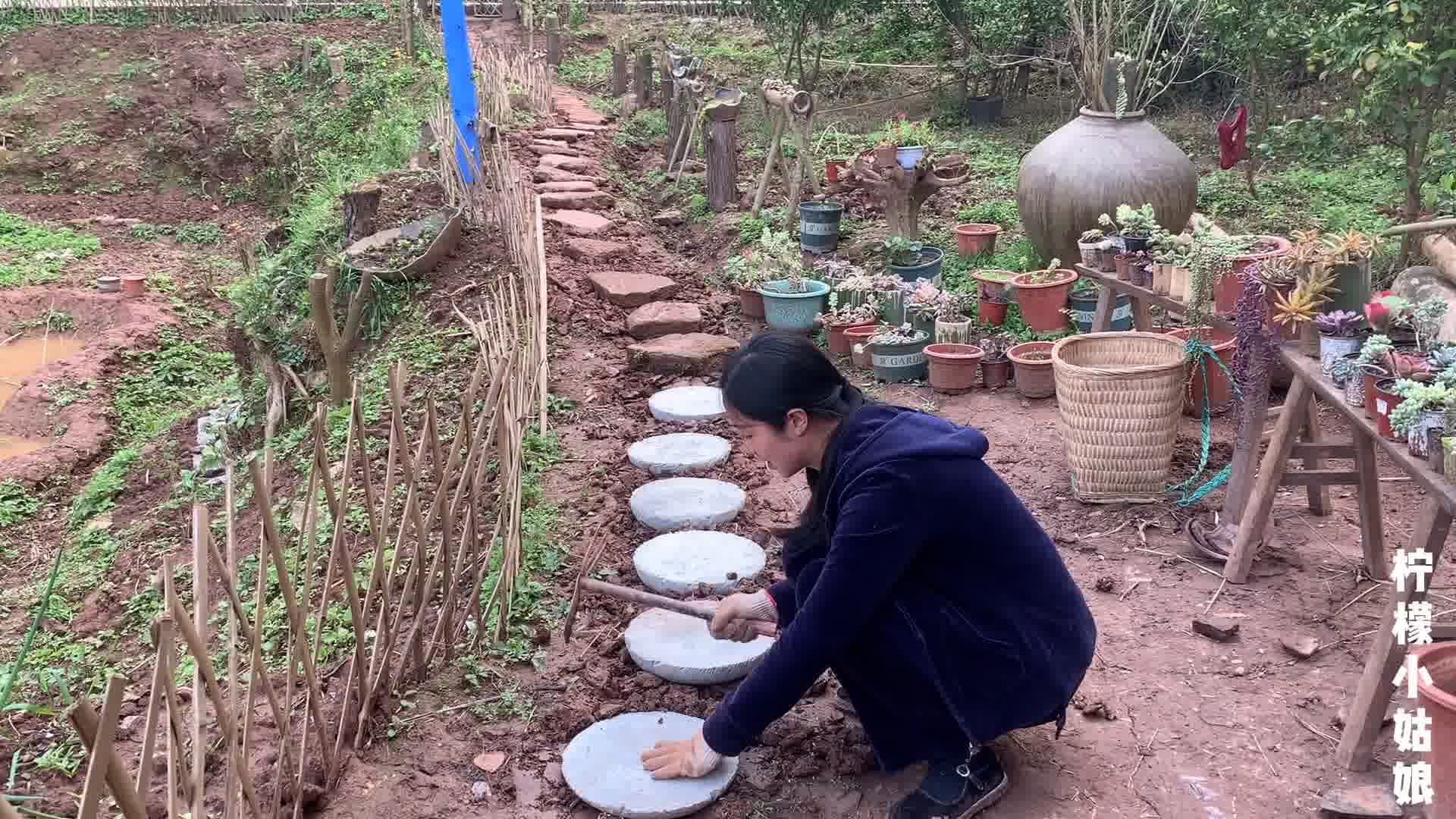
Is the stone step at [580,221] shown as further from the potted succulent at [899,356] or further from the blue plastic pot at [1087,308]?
the blue plastic pot at [1087,308]

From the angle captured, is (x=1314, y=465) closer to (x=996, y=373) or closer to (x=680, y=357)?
(x=996, y=373)

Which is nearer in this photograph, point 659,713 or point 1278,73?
point 659,713

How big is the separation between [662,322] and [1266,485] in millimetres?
3261

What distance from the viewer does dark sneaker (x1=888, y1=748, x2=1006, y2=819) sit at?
2.56 metres

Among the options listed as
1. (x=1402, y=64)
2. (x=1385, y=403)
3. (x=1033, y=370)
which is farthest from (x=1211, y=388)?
(x=1385, y=403)

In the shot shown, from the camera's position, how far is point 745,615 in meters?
2.76

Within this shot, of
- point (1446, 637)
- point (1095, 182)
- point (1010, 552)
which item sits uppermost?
point (1095, 182)

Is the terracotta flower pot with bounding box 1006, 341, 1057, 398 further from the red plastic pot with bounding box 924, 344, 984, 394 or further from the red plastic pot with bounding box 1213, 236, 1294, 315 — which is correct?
the red plastic pot with bounding box 1213, 236, 1294, 315

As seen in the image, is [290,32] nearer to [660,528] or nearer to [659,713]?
[660,528]

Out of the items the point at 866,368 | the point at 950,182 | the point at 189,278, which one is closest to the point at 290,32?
the point at 189,278

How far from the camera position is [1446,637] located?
2.68 meters

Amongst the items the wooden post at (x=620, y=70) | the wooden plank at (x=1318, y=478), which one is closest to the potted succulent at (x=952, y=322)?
the wooden plank at (x=1318, y=478)

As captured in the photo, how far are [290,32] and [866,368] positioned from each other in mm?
12726

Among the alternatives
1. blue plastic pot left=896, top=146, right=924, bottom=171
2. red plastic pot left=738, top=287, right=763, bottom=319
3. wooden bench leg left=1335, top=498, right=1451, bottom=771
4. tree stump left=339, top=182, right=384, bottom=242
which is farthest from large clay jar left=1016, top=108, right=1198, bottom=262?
tree stump left=339, top=182, right=384, bottom=242
